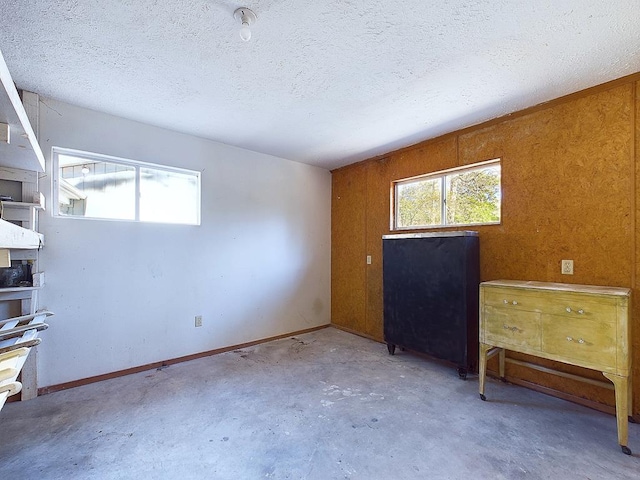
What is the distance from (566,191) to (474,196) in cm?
76

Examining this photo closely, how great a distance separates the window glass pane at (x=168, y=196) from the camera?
2.96 metres

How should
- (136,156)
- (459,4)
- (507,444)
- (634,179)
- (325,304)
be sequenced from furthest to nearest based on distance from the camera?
(325,304) → (136,156) → (634,179) → (507,444) → (459,4)

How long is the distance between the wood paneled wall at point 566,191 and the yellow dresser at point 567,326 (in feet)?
0.94

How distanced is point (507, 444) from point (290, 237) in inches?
122

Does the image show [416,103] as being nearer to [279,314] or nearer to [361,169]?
[361,169]

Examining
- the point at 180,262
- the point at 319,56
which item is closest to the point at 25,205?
the point at 180,262

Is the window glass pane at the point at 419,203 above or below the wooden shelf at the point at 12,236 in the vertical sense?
above

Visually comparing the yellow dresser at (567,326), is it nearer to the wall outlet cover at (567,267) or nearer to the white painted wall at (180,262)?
the wall outlet cover at (567,267)

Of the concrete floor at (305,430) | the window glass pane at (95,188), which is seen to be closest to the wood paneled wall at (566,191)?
the concrete floor at (305,430)

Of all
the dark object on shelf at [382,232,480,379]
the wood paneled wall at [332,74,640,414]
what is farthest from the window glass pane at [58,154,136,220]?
the wood paneled wall at [332,74,640,414]

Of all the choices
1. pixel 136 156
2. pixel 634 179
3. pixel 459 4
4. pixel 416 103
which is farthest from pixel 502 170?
pixel 136 156

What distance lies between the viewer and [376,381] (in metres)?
2.63

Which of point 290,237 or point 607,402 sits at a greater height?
point 290,237

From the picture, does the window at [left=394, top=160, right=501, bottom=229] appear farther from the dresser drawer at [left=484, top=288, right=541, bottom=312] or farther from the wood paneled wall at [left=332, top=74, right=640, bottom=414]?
the dresser drawer at [left=484, top=288, right=541, bottom=312]
